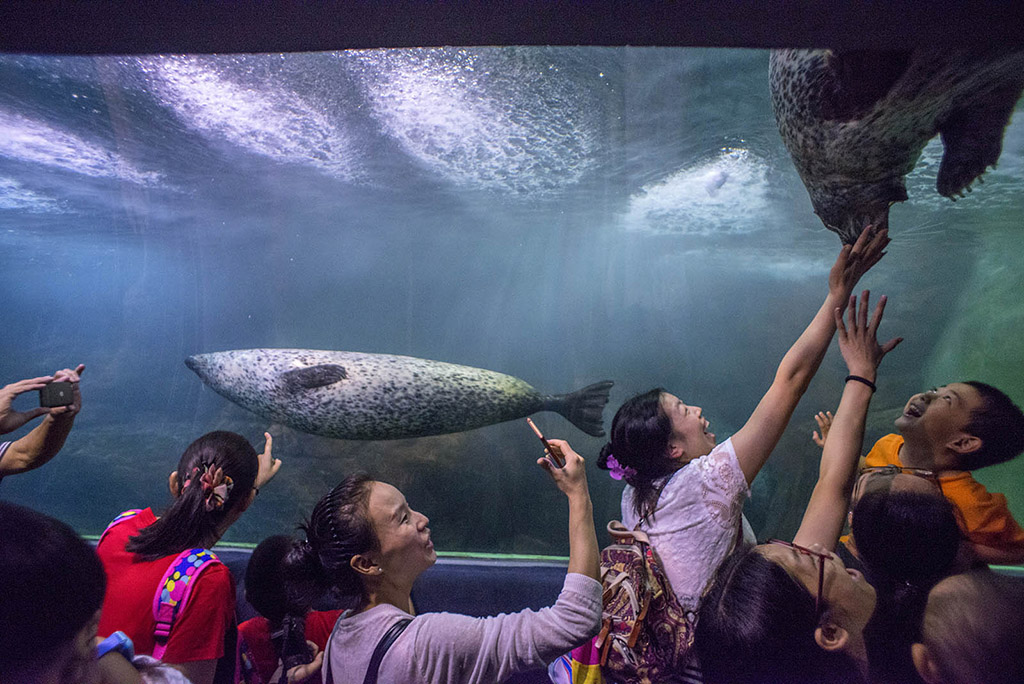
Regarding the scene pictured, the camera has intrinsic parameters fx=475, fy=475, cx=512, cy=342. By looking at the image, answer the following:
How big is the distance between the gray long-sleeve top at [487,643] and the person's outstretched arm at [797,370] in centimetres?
77

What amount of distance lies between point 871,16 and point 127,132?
9.48m

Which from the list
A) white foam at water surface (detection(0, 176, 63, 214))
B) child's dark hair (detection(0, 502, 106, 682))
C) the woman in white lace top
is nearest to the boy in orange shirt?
the woman in white lace top

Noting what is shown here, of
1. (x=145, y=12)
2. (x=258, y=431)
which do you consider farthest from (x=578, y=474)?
(x=258, y=431)

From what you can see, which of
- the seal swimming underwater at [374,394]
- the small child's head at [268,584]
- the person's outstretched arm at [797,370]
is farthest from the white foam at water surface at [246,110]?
the person's outstretched arm at [797,370]

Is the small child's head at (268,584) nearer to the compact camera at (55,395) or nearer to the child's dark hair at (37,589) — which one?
the compact camera at (55,395)

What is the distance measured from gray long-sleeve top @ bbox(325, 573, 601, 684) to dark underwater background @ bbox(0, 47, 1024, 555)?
4.52 m

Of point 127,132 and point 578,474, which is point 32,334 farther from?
point 578,474

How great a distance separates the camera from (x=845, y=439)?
164 cm

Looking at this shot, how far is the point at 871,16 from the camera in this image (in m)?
1.28

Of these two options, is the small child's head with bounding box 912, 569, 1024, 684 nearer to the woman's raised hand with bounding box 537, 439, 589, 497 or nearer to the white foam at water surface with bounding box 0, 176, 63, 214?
the woman's raised hand with bounding box 537, 439, 589, 497

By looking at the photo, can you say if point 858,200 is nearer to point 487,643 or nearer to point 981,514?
point 981,514

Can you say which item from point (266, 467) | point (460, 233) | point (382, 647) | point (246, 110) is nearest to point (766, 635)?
point (382, 647)

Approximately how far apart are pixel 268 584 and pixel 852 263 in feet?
9.19

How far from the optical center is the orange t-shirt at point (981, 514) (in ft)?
6.05
